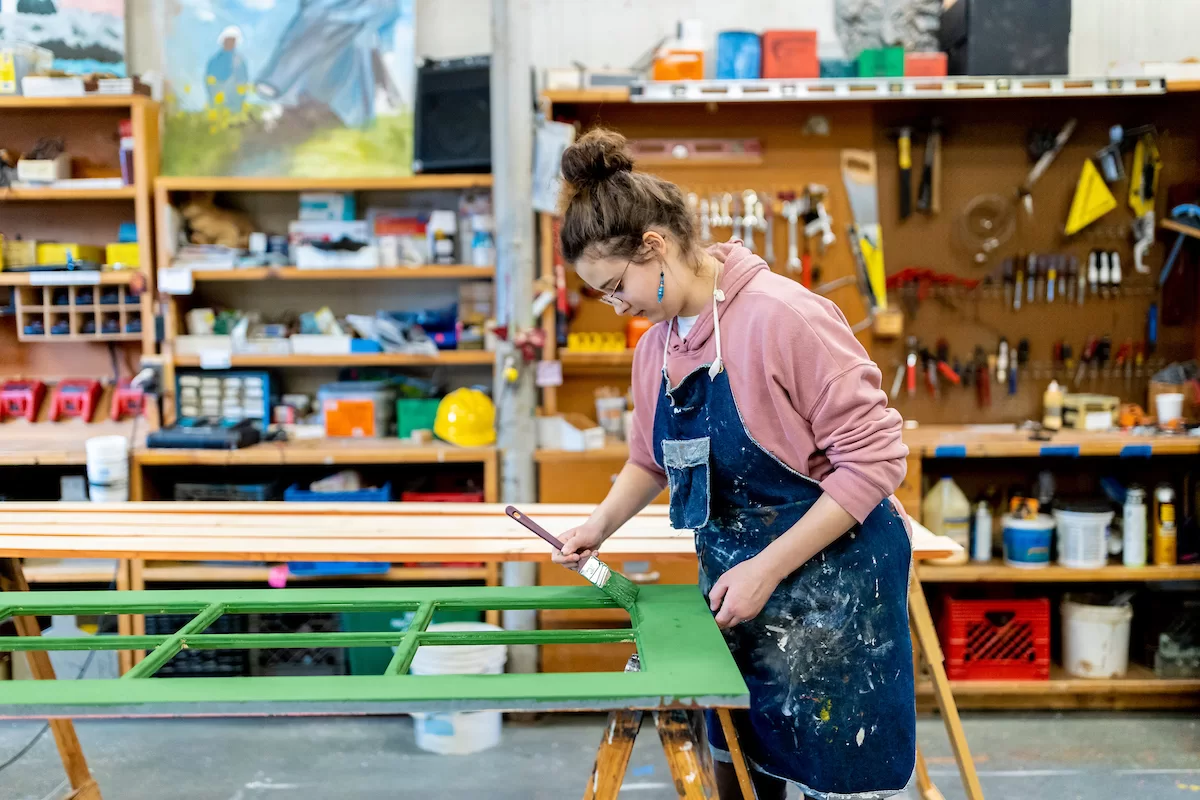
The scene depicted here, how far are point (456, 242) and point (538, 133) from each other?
0.62 meters

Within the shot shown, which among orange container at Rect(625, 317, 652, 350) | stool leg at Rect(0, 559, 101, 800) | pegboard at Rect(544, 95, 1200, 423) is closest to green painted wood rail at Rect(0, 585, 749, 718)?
stool leg at Rect(0, 559, 101, 800)

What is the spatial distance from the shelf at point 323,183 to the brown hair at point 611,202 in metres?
2.07

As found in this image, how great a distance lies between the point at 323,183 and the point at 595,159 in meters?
2.30

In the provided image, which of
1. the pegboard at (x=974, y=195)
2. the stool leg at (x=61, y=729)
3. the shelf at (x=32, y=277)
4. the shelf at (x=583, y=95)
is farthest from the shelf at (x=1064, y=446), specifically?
the shelf at (x=32, y=277)

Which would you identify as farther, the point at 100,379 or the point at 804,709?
the point at 100,379

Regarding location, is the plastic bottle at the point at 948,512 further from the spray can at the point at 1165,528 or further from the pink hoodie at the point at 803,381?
the pink hoodie at the point at 803,381

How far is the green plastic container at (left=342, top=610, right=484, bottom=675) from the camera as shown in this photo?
137 inches

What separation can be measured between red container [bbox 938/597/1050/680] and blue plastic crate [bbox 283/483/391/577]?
6.58 ft

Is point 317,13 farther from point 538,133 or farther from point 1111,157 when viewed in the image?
point 1111,157

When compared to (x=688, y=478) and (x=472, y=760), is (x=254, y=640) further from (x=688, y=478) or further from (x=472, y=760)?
(x=472, y=760)

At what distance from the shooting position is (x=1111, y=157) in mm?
3682

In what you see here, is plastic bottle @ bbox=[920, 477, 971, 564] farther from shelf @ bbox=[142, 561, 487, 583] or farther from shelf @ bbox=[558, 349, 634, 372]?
shelf @ bbox=[142, 561, 487, 583]

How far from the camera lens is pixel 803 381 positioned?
154 centimetres

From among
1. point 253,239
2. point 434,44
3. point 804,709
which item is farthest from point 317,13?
point 804,709
